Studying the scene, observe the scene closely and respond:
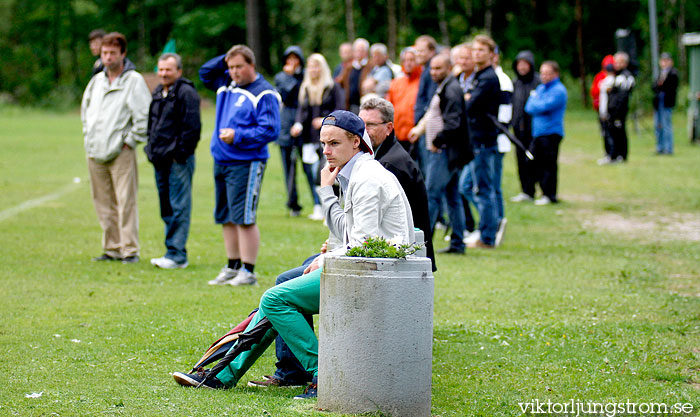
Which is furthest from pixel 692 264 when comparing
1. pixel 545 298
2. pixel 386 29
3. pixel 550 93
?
pixel 386 29

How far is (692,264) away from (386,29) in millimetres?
50963

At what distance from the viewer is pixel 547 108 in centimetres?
1675

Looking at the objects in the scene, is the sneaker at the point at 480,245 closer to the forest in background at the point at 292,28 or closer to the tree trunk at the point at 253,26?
the forest in background at the point at 292,28

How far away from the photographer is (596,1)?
55906 millimetres

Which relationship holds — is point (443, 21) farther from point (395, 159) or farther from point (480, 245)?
point (395, 159)

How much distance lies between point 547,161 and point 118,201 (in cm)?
882

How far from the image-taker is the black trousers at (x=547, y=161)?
1727 centimetres

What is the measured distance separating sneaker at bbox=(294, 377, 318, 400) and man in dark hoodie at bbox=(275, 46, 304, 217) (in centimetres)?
914

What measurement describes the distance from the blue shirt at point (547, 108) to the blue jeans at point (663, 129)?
9.38m

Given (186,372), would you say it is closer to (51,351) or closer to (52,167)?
(51,351)

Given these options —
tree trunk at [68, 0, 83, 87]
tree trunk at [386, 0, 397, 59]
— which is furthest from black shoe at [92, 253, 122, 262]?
tree trunk at [68, 0, 83, 87]

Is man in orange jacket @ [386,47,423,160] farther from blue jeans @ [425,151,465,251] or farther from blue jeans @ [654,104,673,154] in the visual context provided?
blue jeans @ [654,104,673,154]

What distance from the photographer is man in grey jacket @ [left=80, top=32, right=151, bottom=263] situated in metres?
10.8

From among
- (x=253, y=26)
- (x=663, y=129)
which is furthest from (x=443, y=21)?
(x=663, y=129)
